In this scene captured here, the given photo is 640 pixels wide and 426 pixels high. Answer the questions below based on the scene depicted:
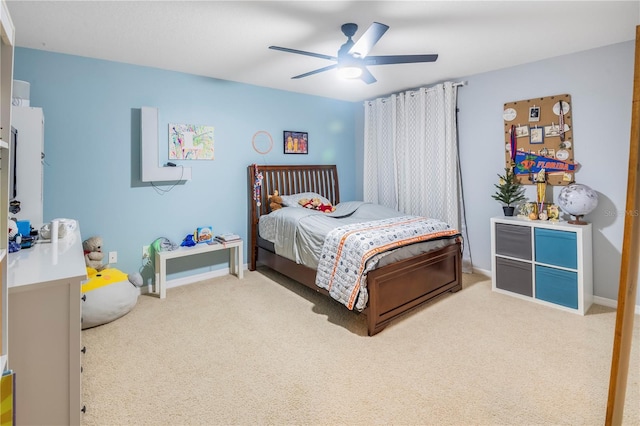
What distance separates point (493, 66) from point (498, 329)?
Answer: 9.02 feet

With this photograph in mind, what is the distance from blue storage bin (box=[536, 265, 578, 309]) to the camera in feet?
10.0

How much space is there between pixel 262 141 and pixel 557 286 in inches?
145

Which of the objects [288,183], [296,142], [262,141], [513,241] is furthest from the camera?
[296,142]

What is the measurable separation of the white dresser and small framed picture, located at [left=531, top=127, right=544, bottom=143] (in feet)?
13.3

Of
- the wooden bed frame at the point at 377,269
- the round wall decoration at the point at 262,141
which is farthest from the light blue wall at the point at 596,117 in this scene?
the round wall decoration at the point at 262,141

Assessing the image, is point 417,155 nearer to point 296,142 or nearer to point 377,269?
point 296,142

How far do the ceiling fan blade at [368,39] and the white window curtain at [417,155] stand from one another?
80.3 inches

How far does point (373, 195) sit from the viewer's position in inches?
202

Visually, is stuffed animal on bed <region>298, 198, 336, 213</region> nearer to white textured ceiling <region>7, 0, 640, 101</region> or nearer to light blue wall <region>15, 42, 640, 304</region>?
light blue wall <region>15, 42, 640, 304</region>

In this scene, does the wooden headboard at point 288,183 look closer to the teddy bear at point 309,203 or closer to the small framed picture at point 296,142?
the small framed picture at point 296,142

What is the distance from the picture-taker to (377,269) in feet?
8.82

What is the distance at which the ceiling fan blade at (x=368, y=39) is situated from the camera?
2125mm

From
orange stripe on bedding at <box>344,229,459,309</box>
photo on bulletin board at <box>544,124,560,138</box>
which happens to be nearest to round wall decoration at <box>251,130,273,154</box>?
orange stripe on bedding at <box>344,229,459,309</box>

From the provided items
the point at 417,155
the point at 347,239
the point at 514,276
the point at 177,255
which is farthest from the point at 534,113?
the point at 177,255
